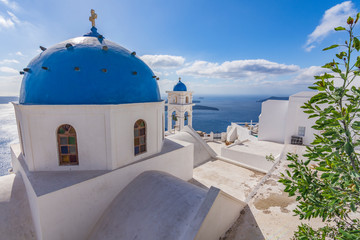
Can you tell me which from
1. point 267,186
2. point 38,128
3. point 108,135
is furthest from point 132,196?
point 267,186

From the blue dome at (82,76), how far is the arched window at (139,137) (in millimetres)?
1015

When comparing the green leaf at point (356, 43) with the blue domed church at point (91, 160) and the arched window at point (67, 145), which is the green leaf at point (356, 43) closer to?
the blue domed church at point (91, 160)

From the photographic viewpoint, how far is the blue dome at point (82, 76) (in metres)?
5.93

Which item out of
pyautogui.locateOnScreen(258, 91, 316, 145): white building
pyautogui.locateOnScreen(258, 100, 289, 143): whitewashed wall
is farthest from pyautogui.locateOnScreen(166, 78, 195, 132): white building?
pyautogui.locateOnScreen(258, 91, 316, 145): white building

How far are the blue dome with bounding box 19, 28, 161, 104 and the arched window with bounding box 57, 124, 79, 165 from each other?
3.33 ft

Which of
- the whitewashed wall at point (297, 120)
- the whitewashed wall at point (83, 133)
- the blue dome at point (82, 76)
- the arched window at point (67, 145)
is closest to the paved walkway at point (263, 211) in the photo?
the whitewashed wall at point (83, 133)

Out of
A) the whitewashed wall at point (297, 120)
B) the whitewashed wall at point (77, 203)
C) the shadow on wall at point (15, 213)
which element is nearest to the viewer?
the whitewashed wall at point (77, 203)

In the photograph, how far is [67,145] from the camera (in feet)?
20.9

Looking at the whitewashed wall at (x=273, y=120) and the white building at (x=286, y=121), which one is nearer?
the white building at (x=286, y=121)

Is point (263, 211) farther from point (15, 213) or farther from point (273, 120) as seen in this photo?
point (273, 120)

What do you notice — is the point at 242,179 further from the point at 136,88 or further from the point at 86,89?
the point at 86,89

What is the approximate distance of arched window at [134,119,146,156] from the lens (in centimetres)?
730

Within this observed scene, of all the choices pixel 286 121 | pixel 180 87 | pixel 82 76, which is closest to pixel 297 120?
pixel 286 121

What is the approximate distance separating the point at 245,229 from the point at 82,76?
7.09 m
